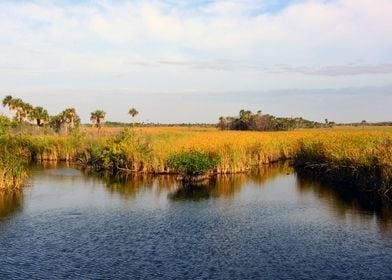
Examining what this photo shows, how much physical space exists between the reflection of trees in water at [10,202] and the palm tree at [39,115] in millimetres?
47154

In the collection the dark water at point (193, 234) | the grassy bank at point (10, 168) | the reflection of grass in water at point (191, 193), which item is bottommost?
the dark water at point (193, 234)

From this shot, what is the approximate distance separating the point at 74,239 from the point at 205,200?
805 cm

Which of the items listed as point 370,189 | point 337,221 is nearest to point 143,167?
point 370,189

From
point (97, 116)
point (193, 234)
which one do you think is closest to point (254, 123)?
point (97, 116)

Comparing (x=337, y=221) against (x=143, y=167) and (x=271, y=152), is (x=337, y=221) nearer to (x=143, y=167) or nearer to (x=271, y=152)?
(x=143, y=167)

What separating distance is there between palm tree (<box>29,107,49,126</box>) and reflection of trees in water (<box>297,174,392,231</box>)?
50.1 metres

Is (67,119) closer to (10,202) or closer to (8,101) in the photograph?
(8,101)

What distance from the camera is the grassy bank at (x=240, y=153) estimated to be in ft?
75.9

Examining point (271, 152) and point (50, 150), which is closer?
point (271, 152)

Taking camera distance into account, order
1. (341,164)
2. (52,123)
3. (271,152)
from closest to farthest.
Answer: (341,164) < (271,152) < (52,123)

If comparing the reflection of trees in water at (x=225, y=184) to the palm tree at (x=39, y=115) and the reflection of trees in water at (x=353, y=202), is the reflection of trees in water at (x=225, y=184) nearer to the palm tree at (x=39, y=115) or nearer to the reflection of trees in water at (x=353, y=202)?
the reflection of trees in water at (x=353, y=202)

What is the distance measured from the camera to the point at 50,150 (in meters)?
42.0

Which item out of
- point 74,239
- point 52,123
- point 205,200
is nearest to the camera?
point 74,239

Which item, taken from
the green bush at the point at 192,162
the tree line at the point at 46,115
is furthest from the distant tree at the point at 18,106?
the green bush at the point at 192,162
